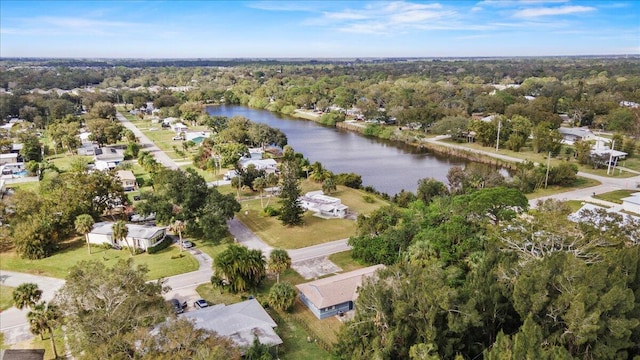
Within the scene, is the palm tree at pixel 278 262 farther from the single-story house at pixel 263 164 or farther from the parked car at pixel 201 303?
the single-story house at pixel 263 164

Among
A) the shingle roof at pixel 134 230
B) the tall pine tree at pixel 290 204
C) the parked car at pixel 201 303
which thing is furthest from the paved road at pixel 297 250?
the parked car at pixel 201 303

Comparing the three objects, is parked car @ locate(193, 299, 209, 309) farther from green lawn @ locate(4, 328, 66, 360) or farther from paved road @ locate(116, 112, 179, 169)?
paved road @ locate(116, 112, 179, 169)

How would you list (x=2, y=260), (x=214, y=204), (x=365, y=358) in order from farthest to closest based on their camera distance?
1. (x=214, y=204)
2. (x=2, y=260)
3. (x=365, y=358)

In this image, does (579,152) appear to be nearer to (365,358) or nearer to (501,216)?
(501,216)

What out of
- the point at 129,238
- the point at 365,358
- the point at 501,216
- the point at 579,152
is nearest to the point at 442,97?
the point at 579,152

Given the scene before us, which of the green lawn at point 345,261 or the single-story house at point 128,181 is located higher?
the single-story house at point 128,181

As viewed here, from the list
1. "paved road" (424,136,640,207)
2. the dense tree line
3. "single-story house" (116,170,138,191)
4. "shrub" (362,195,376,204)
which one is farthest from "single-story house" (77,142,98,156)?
"paved road" (424,136,640,207)
